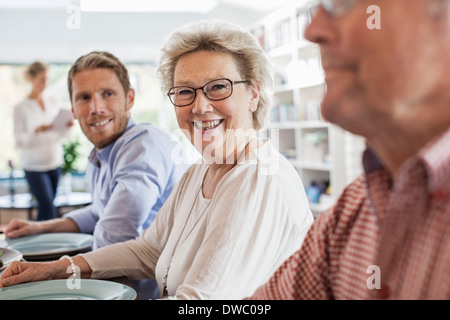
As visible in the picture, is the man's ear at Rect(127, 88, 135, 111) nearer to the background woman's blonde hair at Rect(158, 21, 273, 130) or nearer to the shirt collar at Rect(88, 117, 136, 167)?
the shirt collar at Rect(88, 117, 136, 167)

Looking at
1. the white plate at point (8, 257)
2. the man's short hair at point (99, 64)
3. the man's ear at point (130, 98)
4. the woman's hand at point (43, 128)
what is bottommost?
the white plate at point (8, 257)

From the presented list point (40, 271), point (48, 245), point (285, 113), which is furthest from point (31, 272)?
point (285, 113)

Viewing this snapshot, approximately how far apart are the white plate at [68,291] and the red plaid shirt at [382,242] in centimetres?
36

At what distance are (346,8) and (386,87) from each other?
8cm

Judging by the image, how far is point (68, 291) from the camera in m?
0.97

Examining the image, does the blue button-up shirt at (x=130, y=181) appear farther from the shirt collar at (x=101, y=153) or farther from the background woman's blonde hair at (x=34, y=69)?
the background woman's blonde hair at (x=34, y=69)

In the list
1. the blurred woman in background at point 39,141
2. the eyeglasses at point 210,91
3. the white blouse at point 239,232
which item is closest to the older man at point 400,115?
the white blouse at point 239,232

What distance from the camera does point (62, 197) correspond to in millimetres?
3975

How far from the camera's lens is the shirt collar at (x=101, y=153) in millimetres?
1780

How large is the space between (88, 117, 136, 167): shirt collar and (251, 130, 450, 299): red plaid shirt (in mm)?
1196

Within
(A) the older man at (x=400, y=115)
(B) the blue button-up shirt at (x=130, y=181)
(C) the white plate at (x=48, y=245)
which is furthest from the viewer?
(B) the blue button-up shirt at (x=130, y=181)

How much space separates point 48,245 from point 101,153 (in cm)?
42

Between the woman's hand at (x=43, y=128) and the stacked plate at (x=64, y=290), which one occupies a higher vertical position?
the woman's hand at (x=43, y=128)

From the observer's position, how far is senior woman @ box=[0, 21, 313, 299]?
0.93m
